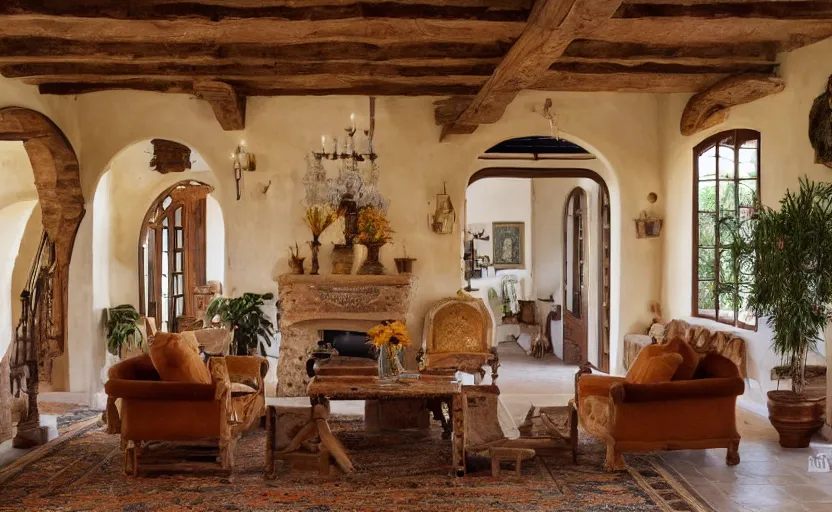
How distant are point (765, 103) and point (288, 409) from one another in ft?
15.9

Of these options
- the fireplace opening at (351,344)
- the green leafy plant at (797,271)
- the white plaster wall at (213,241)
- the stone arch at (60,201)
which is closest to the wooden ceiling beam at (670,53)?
the green leafy plant at (797,271)

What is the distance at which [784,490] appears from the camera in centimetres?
478

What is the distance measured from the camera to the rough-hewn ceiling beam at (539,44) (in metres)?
4.22

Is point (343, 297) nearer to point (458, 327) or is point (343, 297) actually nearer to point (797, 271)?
point (458, 327)

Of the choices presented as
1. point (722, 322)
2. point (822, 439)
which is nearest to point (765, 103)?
point (722, 322)

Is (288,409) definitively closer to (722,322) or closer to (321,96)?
(321,96)

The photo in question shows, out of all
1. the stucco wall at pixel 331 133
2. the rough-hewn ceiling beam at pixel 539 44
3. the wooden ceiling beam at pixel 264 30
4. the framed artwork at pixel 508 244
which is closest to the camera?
the rough-hewn ceiling beam at pixel 539 44

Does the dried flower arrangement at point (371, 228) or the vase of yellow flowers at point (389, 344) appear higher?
the dried flower arrangement at point (371, 228)

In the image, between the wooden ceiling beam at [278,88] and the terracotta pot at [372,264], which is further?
the terracotta pot at [372,264]

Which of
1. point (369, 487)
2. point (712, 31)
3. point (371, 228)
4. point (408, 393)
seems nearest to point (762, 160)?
point (712, 31)

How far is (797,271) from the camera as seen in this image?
5551 mm

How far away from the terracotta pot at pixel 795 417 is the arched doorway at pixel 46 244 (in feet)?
18.7

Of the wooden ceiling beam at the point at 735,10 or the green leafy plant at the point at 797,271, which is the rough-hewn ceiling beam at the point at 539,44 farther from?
the green leafy plant at the point at 797,271

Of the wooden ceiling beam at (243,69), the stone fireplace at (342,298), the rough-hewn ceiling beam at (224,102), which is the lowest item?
the stone fireplace at (342,298)
